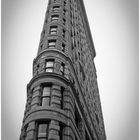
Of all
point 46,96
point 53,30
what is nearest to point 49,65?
point 46,96

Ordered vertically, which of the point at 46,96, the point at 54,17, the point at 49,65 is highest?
the point at 54,17

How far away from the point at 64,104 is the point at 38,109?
10.9 feet

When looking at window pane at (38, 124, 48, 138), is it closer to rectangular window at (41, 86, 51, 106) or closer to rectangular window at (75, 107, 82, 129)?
rectangular window at (41, 86, 51, 106)

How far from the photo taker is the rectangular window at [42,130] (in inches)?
987

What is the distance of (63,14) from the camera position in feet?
158

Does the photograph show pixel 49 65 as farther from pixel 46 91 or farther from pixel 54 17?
pixel 54 17

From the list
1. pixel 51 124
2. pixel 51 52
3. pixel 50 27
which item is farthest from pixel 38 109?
pixel 50 27

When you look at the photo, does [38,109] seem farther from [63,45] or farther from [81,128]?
[63,45]

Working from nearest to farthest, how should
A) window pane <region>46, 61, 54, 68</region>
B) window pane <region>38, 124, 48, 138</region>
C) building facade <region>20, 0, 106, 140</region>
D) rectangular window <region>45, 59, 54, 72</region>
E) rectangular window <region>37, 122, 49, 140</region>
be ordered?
rectangular window <region>37, 122, 49, 140</region> < window pane <region>38, 124, 48, 138</region> < building facade <region>20, 0, 106, 140</region> < rectangular window <region>45, 59, 54, 72</region> < window pane <region>46, 61, 54, 68</region>

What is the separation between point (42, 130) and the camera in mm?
25750

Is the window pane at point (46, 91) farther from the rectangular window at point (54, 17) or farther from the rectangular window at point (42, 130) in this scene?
the rectangular window at point (54, 17)

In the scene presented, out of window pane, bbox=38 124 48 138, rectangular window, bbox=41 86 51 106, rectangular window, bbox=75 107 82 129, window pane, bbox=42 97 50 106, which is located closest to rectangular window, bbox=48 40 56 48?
rectangular window, bbox=41 86 51 106

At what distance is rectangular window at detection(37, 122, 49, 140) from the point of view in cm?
2508

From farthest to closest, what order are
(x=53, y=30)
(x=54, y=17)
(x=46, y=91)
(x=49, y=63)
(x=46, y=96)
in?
(x=54, y=17) < (x=53, y=30) < (x=49, y=63) < (x=46, y=91) < (x=46, y=96)
